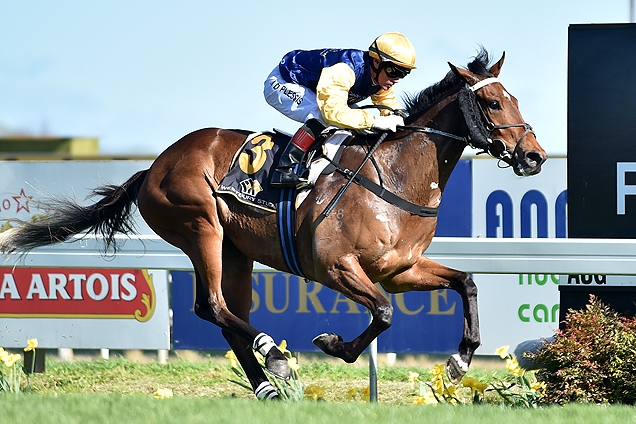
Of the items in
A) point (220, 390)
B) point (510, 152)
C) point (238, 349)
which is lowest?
point (220, 390)

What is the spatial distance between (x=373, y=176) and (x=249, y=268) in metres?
1.08

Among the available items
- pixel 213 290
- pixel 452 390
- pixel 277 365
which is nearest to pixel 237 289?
pixel 213 290

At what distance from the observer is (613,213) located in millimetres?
4516

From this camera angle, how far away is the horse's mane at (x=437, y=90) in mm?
3883

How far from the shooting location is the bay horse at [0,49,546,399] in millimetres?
3689

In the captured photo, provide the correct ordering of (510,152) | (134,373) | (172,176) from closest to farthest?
(510,152), (172,176), (134,373)

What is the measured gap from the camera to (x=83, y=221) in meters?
4.69

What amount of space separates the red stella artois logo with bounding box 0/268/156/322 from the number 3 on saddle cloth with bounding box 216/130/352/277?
212 centimetres

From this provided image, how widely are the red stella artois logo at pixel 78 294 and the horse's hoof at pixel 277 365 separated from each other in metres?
2.26

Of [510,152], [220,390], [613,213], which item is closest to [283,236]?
[510,152]

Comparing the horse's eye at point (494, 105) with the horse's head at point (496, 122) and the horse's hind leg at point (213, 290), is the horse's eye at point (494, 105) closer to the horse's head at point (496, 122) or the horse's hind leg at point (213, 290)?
the horse's head at point (496, 122)

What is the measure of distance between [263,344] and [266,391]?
368 millimetres

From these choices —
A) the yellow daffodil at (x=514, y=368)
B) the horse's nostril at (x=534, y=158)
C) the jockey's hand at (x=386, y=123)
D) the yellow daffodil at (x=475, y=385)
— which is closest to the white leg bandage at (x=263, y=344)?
the yellow daffodil at (x=475, y=385)

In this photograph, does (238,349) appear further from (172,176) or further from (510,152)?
(510,152)
